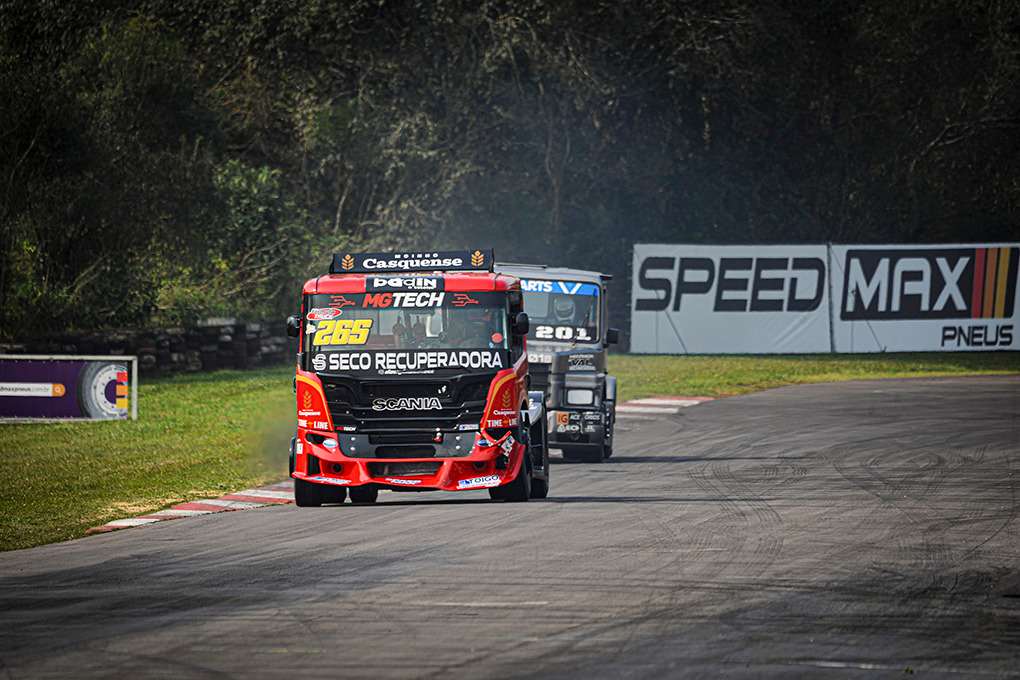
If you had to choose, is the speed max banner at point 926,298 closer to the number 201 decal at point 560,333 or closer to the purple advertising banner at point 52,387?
the number 201 decal at point 560,333

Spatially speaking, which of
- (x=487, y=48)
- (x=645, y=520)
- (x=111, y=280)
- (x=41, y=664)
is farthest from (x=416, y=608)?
(x=487, y=48)

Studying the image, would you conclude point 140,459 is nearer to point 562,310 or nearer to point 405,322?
point 562,310

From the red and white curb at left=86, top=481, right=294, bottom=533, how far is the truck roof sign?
3.33 meters

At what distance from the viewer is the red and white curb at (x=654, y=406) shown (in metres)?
25.8

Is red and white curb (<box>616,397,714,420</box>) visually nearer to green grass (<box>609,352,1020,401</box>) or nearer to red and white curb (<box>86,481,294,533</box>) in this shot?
green grass (<box>609,352,1020,401</box>)

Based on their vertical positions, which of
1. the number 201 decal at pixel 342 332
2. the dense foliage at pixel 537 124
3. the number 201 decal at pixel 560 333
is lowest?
the number 201 decal at pixel 560 333

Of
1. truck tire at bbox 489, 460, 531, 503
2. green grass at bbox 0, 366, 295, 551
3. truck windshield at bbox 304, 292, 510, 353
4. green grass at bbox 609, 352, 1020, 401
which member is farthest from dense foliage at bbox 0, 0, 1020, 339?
truck tire at bbox 489, 460, 531, 503

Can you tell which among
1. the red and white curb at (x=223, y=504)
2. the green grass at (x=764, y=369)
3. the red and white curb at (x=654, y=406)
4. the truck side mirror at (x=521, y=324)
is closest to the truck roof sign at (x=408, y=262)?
the truck side mirror at (x=521, y=324)

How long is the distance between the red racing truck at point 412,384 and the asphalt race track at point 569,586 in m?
0.56

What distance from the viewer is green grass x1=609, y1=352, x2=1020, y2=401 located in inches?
1216

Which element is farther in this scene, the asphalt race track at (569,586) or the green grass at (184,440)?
the green grass at (184,440)

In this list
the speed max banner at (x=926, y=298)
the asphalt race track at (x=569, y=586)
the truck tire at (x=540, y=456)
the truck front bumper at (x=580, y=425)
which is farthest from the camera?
the speed max banner at (x=926, y=298)

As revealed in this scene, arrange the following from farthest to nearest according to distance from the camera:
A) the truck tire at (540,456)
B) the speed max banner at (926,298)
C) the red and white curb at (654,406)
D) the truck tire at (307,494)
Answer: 1. the speed max banner at (926,298)
2. the red and white curb at (654,406)
3. the truck tire at (540,456)
4. the truck tire at (307,494)

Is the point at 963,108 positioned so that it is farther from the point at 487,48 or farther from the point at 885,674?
the point at 885,674
